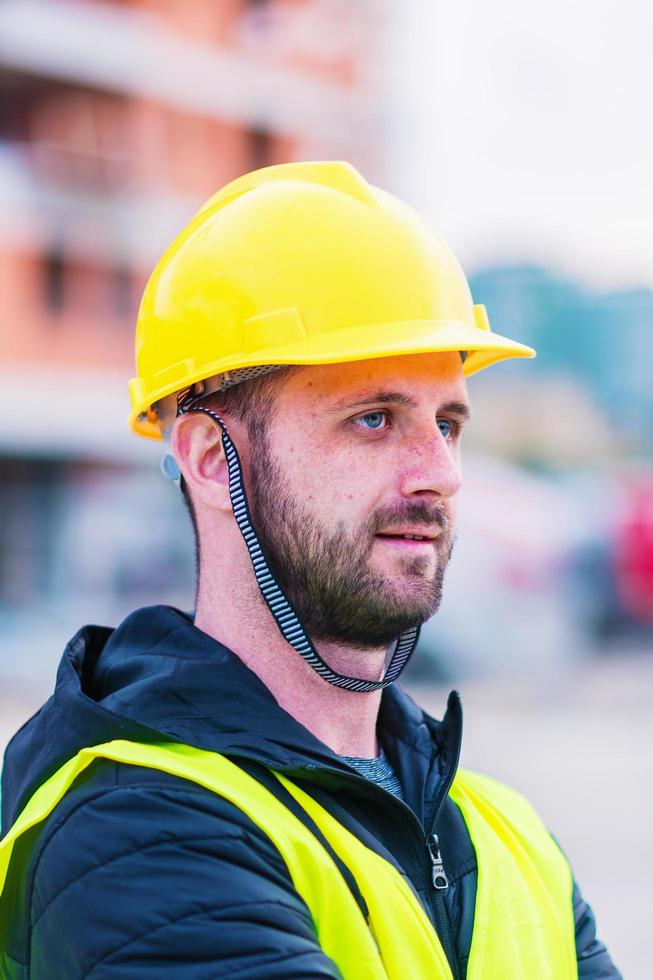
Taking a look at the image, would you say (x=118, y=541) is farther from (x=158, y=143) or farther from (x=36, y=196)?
(x=158, y=143)

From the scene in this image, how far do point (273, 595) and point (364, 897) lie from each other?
447mm

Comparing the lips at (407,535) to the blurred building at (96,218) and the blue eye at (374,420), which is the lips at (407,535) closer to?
the blue eye at (374,420)

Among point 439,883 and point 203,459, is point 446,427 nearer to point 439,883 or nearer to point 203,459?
point 203,459

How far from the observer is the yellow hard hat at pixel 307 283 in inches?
72.3

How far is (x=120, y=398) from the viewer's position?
18.9 m

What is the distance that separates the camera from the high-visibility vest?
1.53 m

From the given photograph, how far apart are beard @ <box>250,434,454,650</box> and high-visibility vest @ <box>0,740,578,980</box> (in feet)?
0.87

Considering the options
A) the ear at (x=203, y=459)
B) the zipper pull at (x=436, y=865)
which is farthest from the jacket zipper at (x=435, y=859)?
the ear at (x=203, y=459)

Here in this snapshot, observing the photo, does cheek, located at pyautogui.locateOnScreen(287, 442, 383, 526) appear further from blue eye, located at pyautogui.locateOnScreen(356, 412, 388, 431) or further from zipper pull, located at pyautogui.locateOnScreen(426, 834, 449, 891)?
zipper pull, located at pyautogui.locateOnScreen(426, 834, 449, 891)

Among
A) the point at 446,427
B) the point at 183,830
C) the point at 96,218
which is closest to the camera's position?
the point at 183,830

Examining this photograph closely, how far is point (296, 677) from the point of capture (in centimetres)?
186

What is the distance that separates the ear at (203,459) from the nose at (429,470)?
11.0 inches

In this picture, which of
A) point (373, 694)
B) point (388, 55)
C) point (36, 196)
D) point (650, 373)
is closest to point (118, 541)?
point (36, 196)

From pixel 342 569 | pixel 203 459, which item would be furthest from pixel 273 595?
pixel 203 459
